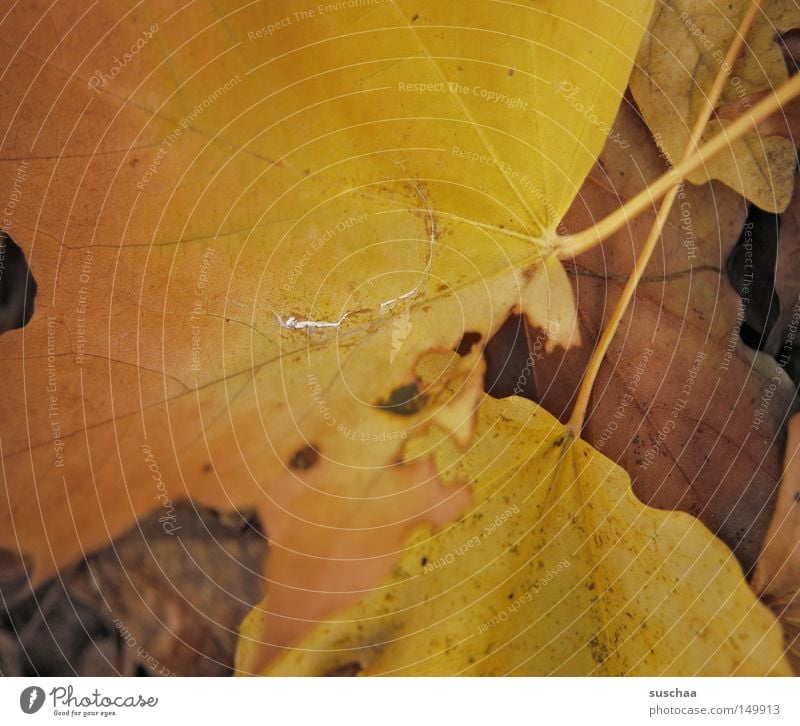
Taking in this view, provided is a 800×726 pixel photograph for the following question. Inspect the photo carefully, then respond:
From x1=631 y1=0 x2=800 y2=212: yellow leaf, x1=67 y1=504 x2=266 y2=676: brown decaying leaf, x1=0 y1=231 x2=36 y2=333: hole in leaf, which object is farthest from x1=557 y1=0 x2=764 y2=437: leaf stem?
x1=0 y1=231 x2=36 y2=333: hole in leaf

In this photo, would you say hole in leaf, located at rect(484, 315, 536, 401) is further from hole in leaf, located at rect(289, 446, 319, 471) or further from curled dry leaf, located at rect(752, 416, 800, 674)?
curled dry leaf, located at rect(752, 416, 800, 674)

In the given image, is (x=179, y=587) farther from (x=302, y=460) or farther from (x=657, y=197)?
(x=657, y=197)

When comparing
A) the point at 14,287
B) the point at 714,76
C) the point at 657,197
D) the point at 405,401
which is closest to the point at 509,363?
the point at 405,401

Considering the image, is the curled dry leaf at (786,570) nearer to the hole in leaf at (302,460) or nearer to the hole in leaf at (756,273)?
the hole in leaf at (756,273)

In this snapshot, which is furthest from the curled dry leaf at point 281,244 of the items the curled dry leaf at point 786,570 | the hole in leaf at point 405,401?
the curled dry leaf at point 786,570

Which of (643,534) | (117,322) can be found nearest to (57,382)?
(117,322)

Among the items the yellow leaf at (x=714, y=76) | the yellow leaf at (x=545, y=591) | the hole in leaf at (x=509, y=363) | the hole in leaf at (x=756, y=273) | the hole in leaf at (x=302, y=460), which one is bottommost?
the yellow leaf at (x=545, y=591)
